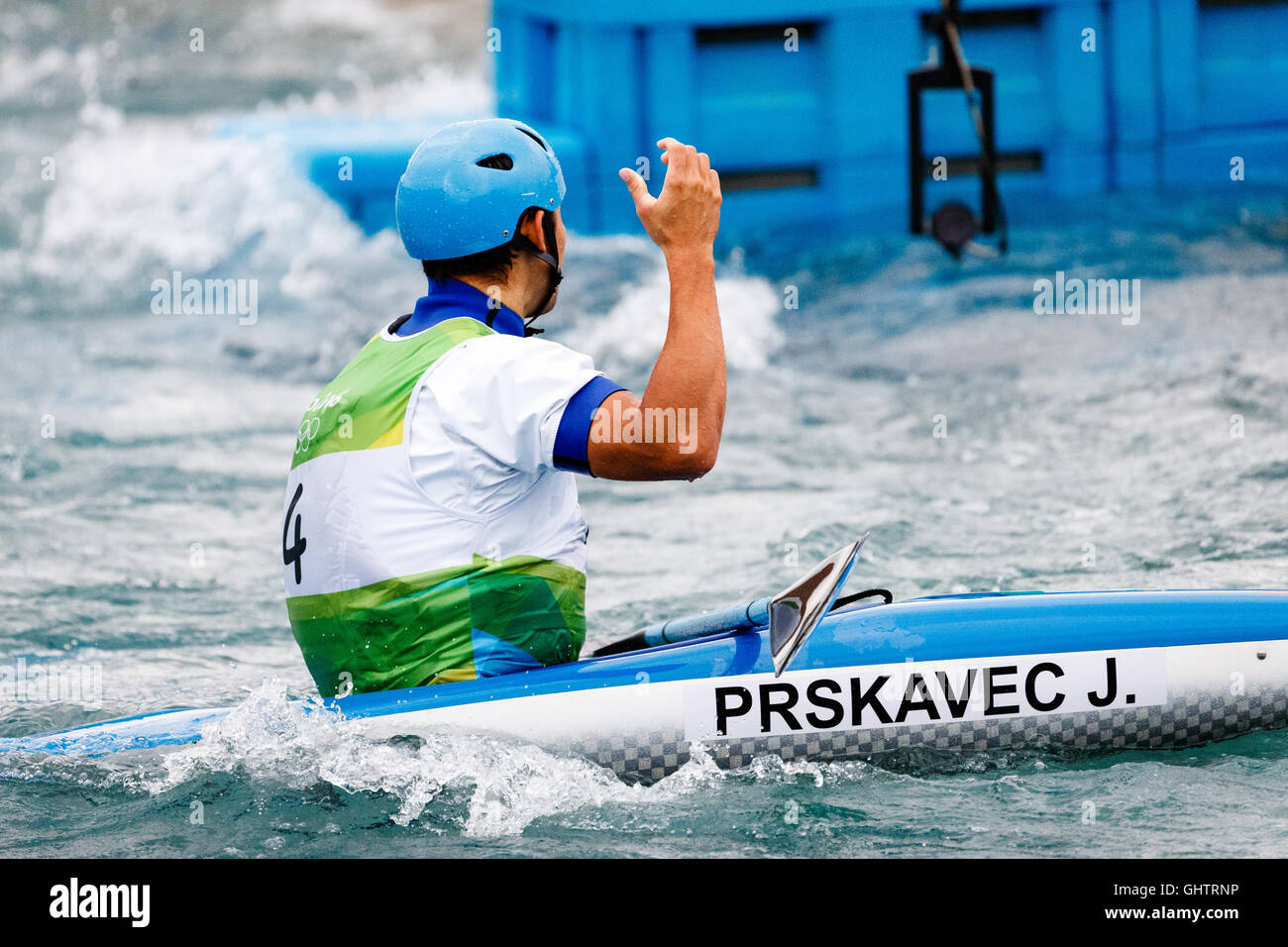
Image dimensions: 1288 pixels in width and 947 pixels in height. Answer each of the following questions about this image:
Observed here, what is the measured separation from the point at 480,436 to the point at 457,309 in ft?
1.10

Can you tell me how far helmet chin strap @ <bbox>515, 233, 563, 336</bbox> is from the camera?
294 cm

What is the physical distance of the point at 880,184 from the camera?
27.9 feet

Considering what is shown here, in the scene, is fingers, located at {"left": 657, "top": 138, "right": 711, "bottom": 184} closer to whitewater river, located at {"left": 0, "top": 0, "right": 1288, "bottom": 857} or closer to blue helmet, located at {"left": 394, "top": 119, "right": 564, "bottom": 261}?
blue helmet, located at {"left": 394, "top": 119, "right": 564, "bottom": 261}

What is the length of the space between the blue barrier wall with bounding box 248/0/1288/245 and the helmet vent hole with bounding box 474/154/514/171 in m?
5.62

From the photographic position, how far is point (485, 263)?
293cm

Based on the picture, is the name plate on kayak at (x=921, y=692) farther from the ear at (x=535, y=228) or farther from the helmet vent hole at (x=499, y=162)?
the helmet vent hole at (x=499, y=162)

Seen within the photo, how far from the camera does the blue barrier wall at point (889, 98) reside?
8.27 metres

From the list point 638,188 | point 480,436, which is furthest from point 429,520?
point 638,188

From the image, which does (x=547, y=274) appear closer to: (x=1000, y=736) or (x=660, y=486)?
(x=1000, y=736)

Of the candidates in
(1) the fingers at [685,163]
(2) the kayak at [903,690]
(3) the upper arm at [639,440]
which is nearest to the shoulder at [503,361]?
(3) the upper arm at [639,440]

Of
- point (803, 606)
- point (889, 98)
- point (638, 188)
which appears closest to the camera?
point (638, 188)

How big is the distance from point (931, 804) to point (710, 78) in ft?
20.3

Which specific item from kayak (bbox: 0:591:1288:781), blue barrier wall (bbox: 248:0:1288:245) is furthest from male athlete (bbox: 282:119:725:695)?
blue barrier wall (bbox: 248:0:1288:245)

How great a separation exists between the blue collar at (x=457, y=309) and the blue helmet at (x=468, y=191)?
0.06m
